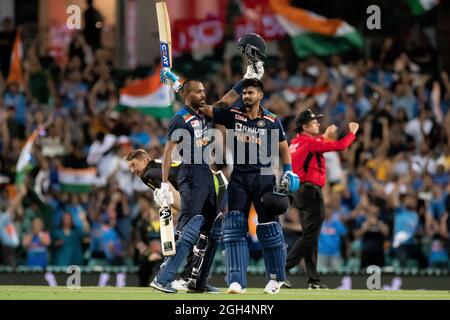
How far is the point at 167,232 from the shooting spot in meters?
15.9

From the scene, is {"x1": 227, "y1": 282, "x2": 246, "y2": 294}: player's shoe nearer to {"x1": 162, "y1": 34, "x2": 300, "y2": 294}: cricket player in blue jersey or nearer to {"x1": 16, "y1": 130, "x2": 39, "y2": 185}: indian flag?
{"x1": 162, "y1": 34, "x2": 300, "y2": 294}: cricket player in blue jersey

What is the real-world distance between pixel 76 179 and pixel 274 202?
10.6 m

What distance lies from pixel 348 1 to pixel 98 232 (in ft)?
32.0

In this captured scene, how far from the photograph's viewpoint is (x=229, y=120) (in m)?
15.7

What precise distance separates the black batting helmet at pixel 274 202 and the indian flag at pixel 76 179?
10184 millimetres

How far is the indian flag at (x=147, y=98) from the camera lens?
27.3m

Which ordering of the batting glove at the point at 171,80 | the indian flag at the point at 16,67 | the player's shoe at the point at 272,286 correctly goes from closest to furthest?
1. the player's shoe at the point at 272,286
2. the batting glove at the point at 171,80
3. the indian flag at the point at 16,67

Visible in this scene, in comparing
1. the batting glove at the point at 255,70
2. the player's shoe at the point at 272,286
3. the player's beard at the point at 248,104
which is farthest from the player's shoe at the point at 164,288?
the batting glove at the point at 255,70

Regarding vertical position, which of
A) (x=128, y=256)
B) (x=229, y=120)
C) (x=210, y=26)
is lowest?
(x=128, y=256)

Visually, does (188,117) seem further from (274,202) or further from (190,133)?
(274,202)

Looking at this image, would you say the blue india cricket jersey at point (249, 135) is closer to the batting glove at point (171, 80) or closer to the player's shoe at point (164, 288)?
the batting glove at point (171, 80)

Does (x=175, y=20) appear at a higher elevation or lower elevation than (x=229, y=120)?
higher
